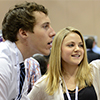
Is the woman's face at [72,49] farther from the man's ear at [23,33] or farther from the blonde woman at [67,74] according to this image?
the man's ear at [23,33]

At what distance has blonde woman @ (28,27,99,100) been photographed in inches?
66.8

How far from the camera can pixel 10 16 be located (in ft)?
4.73

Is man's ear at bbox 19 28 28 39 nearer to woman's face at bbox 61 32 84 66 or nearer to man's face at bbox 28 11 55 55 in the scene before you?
man's face at bbox 28 11 55 55

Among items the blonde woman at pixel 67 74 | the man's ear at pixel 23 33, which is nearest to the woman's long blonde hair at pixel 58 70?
the blonde woman at pixel 67 74

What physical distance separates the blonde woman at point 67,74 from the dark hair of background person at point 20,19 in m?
0.49

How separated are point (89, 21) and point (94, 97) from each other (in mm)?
4652

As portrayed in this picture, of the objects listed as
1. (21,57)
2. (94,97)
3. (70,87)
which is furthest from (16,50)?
(94,97)

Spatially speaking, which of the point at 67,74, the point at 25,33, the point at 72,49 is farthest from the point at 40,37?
the point at 67,74

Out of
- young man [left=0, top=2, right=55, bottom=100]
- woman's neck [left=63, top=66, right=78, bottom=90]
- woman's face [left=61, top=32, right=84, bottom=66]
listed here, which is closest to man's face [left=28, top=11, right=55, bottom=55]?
young man [left=0, top=2, right=55, bottom=100]

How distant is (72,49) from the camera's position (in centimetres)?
176

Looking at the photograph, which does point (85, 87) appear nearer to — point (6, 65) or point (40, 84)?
point (40, 84)

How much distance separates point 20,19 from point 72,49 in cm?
65

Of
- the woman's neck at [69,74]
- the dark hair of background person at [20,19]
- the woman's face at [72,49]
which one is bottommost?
the woman's neck at [69,74]

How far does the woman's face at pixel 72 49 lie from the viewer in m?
1.75
